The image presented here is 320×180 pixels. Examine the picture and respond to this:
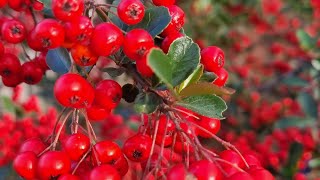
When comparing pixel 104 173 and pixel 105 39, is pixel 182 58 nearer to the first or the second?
pixel 105 39

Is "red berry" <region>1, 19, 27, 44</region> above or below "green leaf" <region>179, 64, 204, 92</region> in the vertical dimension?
below

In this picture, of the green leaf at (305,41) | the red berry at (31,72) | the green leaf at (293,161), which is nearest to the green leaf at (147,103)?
the red berry at (31,72)

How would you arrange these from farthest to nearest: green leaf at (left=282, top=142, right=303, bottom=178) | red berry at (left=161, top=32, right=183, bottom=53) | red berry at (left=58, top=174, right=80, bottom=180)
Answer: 1. green leaf at (left=282, top=142, right=303, bottom=178)
2. red berry at (left=161, top=32, right=183, bottom=53)
3. red berry at (left=58, top=174, right=80, bottom=180)

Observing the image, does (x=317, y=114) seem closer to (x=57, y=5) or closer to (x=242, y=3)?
(x=242, y=3)

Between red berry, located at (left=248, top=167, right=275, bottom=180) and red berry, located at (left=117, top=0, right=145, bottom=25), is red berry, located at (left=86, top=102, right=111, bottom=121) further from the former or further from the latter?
red berry, located at (left=248, top=167, right=275, bottom=180)

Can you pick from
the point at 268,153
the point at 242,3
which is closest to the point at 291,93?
the point at 242,3

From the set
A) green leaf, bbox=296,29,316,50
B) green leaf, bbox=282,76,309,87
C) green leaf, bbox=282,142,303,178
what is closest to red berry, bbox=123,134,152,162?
green leaf, bbox=282,142,303,178
